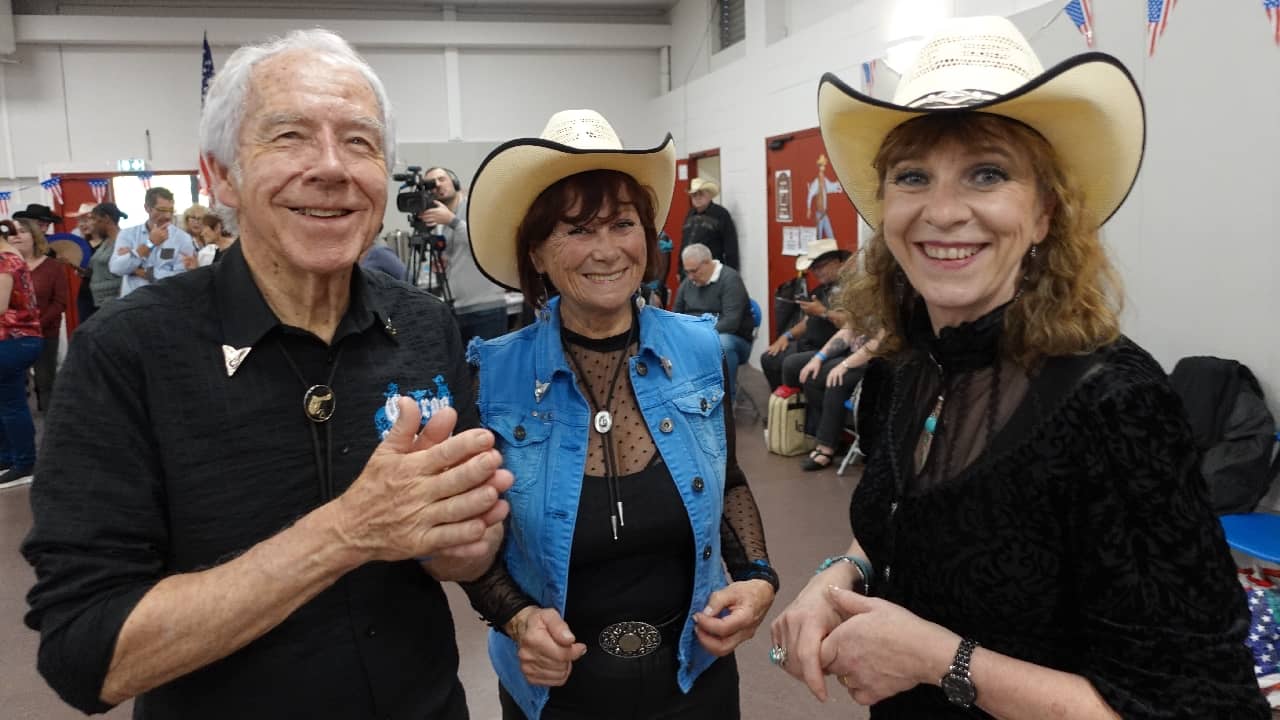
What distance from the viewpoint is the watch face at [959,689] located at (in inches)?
39.3

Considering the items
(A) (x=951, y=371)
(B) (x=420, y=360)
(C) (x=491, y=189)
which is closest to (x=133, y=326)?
(B) (x=420, y=360)

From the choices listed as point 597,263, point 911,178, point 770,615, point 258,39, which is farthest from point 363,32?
point 911,178

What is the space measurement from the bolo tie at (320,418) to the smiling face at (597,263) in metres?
0.60

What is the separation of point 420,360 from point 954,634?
0.88m

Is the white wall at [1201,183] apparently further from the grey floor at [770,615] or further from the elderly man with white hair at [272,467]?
the elderly man with white hair at [272,467]

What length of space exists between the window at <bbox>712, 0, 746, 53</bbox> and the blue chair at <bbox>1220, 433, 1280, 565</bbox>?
761cm

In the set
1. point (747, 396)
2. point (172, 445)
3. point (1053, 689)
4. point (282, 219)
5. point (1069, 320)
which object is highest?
point (282, 219)

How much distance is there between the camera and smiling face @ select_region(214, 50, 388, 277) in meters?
1.12

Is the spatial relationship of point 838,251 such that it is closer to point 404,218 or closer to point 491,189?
point 491,189

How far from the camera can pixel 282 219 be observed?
113 cm

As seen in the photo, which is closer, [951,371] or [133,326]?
[133,326]

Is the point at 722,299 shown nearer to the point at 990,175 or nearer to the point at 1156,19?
the point at 1156,19

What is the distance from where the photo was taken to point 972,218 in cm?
106

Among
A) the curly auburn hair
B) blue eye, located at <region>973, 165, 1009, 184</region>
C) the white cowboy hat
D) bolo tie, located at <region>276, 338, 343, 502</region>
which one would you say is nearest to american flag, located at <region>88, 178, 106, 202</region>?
the white cowboy hat
